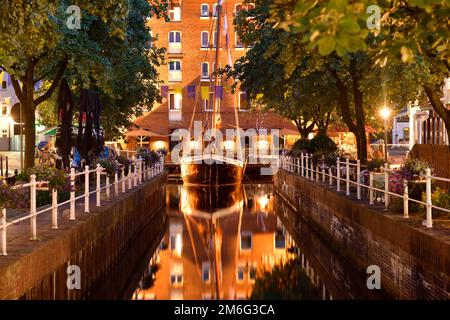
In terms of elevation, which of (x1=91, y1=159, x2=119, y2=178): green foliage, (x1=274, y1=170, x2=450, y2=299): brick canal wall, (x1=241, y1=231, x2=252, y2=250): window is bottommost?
(x1=241, y1=231, x2=252, y2=250): window

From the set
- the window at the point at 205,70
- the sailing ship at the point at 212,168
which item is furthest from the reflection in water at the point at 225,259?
the window at the point at 205,70

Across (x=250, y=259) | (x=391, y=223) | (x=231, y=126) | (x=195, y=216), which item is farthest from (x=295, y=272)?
(x=231, y=126)

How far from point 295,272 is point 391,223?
4.39 metres

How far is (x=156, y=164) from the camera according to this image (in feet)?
125

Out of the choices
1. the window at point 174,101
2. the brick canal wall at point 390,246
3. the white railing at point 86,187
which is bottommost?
the brick canal wall at point 390,246

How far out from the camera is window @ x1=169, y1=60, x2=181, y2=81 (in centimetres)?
6694

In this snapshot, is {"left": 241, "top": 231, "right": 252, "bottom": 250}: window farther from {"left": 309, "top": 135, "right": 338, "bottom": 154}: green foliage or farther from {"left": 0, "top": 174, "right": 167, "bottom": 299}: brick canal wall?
{"left": 309, "top": 135, "right": 338, "bottom": 154}: green foliage

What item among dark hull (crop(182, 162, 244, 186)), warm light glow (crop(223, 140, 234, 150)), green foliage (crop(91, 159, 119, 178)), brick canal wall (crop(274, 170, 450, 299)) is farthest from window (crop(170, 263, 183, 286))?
warm light glow (crop(223, 140, 234, 150))

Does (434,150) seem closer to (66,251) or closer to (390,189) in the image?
(390,189)

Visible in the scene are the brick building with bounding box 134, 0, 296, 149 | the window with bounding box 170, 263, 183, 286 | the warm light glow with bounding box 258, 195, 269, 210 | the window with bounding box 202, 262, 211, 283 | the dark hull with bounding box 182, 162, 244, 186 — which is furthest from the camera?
the brick building with bounding box 134, 0, 296, 149

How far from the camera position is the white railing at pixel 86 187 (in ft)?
34.8

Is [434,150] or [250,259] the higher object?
[434,150]

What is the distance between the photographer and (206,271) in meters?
17.5

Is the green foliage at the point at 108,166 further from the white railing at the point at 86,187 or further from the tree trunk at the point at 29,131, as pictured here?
the tree trunk at the point at 29,131
